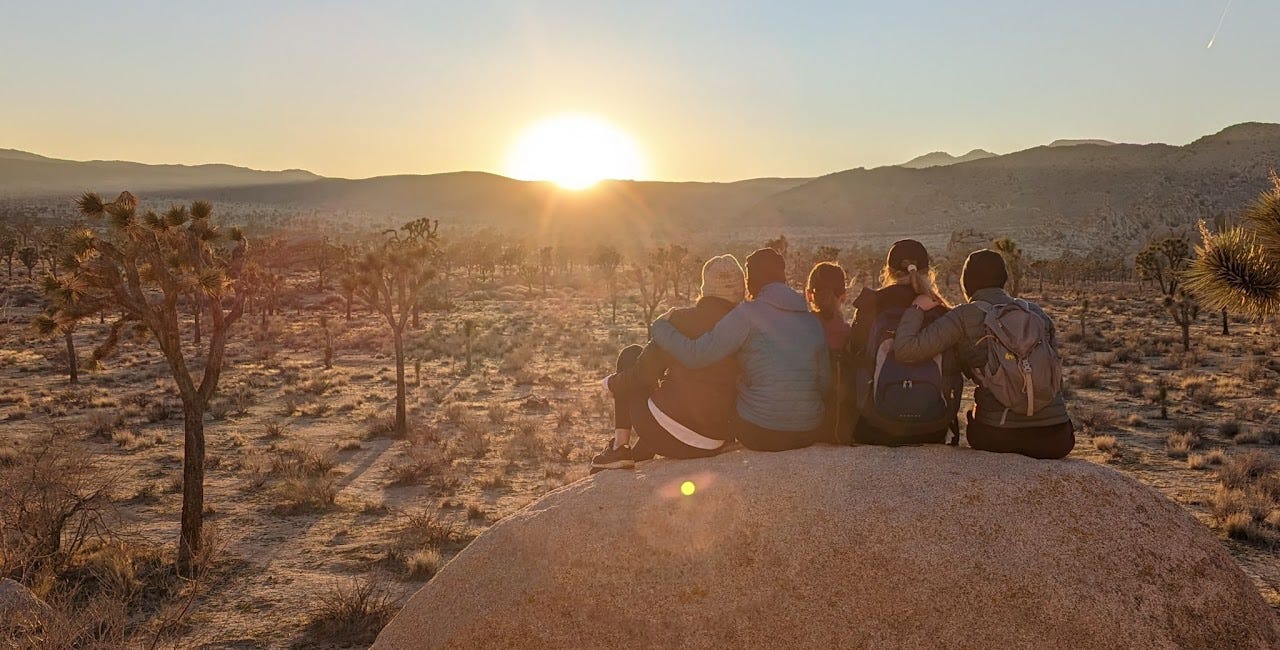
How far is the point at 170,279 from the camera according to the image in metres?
9.81

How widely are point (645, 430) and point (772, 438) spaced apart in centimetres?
81

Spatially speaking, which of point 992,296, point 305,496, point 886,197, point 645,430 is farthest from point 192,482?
point 886,197

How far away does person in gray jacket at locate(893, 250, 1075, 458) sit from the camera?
4305mm

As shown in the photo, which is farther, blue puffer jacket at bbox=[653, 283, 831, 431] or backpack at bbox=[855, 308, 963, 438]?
blue puffer jacket at bbox=[653, 283, 831, 431]

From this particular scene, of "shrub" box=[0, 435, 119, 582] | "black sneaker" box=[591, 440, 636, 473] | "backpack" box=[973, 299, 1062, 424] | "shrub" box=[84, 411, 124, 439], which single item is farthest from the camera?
"shrub" box=[84, 411, 124, 439]

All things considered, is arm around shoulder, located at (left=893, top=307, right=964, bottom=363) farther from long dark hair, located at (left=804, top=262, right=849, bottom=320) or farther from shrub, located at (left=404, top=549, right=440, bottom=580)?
shrub, located at (left=404, top=549, right=440, bottom=580)

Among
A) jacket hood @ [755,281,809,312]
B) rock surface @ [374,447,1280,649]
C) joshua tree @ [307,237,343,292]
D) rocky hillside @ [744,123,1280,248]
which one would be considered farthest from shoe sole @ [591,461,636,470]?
rocky hillside @ [744,123,1280,248]

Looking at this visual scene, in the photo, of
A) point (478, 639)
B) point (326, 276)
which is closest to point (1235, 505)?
point (478, 639)

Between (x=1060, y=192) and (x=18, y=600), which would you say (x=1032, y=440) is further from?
(x=1060, y=192)

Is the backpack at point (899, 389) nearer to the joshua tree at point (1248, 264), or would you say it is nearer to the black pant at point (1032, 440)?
the black pant at point (1032, 440)

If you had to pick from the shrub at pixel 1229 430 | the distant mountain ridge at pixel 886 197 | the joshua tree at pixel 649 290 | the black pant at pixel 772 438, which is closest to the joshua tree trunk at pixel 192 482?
the black pant at pixel 772 438

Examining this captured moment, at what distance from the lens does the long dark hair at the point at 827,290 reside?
16.3 ft

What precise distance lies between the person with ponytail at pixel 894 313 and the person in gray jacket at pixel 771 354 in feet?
0.78

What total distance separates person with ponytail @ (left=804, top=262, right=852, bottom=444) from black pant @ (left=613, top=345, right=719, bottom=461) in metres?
0.76
